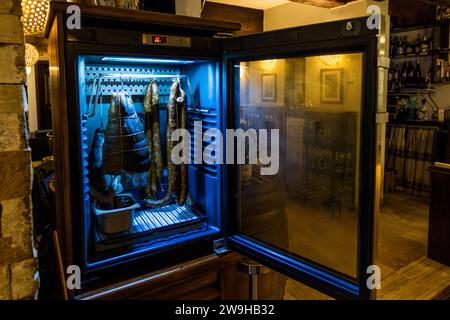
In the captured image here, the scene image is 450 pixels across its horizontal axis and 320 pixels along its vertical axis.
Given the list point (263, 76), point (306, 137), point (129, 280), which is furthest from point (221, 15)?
point (129, 280)

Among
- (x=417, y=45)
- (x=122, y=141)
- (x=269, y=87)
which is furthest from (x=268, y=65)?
(x=417, y=45)

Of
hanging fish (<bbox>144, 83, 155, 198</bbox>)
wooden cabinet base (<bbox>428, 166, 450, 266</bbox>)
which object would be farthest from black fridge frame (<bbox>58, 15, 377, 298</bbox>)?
wooden cabinet base (<bbox>428, 166, 450, 266</bbox>)

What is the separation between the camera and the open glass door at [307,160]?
0.95m

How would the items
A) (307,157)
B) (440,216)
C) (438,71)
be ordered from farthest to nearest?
1. (438,71)
2. (440,216)
3. (307,157)

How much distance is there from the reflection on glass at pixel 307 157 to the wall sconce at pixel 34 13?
2.74 ft

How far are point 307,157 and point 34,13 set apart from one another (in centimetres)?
120

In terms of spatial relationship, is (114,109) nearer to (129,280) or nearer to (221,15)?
(129,280)

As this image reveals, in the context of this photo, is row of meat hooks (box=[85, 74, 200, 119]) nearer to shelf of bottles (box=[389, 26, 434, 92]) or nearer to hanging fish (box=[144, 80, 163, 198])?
hanging fish (box=[144, 80, 163, 198])

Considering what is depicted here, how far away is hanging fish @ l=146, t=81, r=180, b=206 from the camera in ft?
4.94

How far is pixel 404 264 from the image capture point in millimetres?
2893

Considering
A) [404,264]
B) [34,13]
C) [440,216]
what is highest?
[34,13]

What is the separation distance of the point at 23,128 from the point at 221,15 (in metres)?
3.25

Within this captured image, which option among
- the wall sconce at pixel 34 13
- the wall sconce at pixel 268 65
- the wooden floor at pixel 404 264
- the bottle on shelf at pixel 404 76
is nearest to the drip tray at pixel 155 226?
the wall sconce at pixel 268 65

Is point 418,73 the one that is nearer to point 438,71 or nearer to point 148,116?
point 438,71
